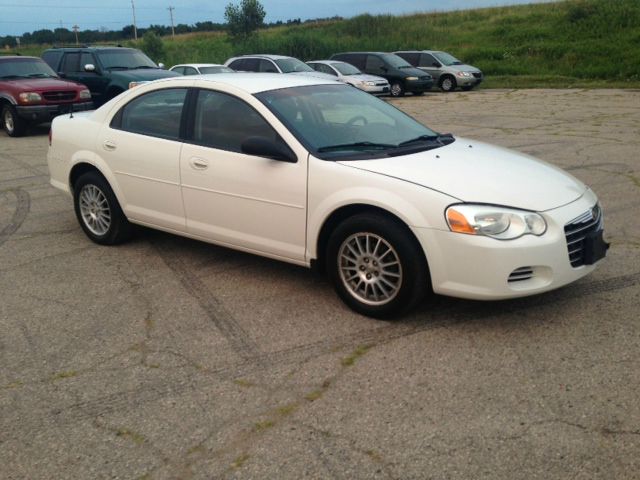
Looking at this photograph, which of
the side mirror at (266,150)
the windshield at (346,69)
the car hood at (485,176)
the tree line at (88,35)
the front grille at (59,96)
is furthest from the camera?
the tree line at (88,35)

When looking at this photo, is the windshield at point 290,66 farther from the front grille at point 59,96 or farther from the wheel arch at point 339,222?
the wheel arch at point 339,222

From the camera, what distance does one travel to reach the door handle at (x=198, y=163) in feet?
16.8

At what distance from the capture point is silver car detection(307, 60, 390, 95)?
2216 centimetres

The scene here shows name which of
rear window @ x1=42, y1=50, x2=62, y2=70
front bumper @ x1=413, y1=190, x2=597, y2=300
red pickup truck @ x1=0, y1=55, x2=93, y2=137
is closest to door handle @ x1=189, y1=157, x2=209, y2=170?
front bumper @ x1=413, y1=190, x2=597, y2=300

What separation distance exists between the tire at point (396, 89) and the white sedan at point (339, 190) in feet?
63.9

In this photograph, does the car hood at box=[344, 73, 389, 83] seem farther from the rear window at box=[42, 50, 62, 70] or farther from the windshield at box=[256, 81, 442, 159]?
the windshield at box=[256, 81, 442, 159]

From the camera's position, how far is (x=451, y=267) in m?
4.09

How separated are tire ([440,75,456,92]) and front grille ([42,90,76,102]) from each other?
53.5 ft

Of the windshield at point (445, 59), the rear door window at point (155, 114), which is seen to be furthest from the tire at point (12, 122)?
the windshield at point (445, 59)

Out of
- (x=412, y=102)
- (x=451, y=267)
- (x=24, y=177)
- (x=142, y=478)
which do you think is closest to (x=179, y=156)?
(x=451, y=267)

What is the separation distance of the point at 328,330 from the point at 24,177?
7.09m

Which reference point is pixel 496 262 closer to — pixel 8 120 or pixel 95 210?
pixel 95 210

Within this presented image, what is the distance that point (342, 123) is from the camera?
509cm

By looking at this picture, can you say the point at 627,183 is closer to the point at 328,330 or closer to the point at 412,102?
the point at 328,330
